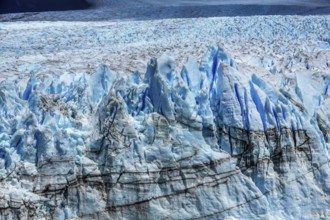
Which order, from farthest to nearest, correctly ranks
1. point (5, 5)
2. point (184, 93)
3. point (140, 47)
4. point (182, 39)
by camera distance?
point (5, 5) → point (182, 39) → point (140, 47) → point (184, 93)

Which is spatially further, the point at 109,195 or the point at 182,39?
the point at 182,39

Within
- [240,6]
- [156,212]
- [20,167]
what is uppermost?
[240,6]

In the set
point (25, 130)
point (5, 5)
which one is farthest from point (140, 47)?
point (5, 5)

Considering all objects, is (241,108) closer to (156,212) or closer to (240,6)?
(156,212)

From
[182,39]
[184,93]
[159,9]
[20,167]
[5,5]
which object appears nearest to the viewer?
[20,167]
